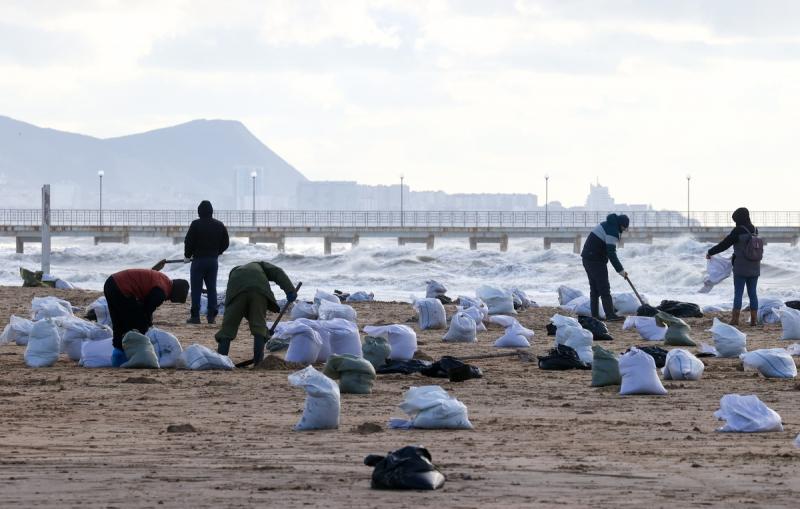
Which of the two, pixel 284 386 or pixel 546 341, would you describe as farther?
pixel 546 341

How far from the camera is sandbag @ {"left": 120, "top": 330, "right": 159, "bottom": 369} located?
34.1ft

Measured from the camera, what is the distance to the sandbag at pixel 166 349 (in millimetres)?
10484

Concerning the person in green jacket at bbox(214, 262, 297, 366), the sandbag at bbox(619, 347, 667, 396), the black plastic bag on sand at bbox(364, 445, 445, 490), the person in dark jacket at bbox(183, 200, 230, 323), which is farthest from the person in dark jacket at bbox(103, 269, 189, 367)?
the black plastic bag on sand at bbox(364, 445, 445, 490)

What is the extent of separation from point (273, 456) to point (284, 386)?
3065 mm

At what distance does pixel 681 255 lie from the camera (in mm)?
41969

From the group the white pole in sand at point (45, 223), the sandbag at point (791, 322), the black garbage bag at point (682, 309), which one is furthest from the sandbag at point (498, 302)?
the white pole in sand at point (45, 223)

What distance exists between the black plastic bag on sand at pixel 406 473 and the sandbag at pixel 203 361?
504 cm

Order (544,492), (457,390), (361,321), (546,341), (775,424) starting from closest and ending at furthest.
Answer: (544,492)
(775,424)
(457,390)
(546,341)
(361,321)

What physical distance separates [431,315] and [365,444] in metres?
8.04

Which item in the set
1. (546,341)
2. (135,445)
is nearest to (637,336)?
(546,341)

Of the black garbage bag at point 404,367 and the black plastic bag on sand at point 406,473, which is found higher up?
the black plastic bag on sand at point 406,473

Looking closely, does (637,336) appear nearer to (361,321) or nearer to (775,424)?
(361,321)

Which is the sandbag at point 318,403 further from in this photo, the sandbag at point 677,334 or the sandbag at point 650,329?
the sandbag at point 650,329

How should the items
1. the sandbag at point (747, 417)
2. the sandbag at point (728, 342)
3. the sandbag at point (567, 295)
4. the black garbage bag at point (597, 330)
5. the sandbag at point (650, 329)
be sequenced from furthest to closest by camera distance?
the sandbag at point (567, 295), the black garbage bag at point (597, 330), the sandbag at point (650, 329), the sandbag at point (728, 342), the sandbag at point (747, 417)
